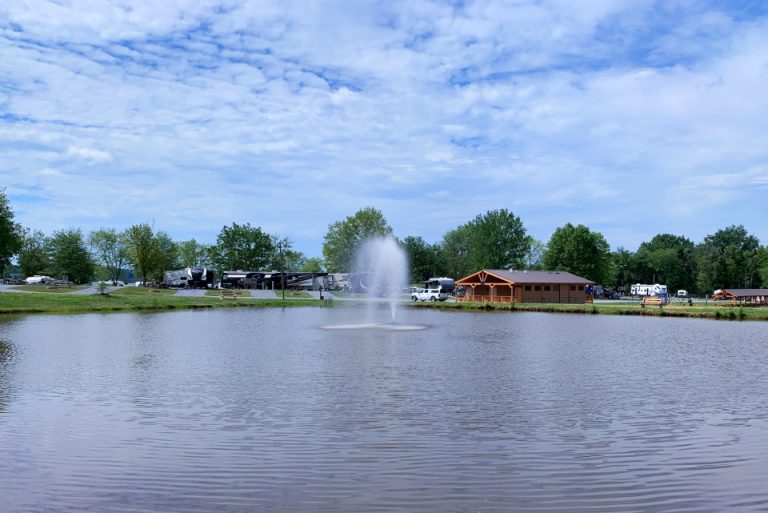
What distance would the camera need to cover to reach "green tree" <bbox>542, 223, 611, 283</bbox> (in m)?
142

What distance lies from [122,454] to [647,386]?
17.1 metres

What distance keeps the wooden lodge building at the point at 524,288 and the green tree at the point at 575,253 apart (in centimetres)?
3138

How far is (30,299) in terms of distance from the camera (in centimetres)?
A: 7394

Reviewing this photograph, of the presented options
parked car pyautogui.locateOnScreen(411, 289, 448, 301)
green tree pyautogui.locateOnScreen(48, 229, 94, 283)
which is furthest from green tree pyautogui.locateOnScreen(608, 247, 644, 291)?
green tree pyautogui.locateOnScreen(48, 229, 94, 283)

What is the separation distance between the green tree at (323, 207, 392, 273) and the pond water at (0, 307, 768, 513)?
132 meters

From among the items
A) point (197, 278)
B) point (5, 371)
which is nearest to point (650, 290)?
point (197, 278)

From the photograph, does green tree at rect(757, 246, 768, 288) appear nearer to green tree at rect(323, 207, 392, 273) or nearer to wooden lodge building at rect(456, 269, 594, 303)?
wooden lodge building at rect(456, 269, 594, 303)

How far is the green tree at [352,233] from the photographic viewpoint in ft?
536

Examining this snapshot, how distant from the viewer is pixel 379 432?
14.5 m

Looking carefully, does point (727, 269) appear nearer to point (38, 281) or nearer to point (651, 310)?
point (651, 310)

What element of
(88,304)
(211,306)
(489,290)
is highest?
(489,290)

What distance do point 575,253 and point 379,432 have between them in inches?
5287

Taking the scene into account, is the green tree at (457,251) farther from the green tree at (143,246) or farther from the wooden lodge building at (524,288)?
the green tree at (143,246)

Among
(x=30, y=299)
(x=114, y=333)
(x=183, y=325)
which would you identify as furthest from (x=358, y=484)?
(x=30, y=299)
